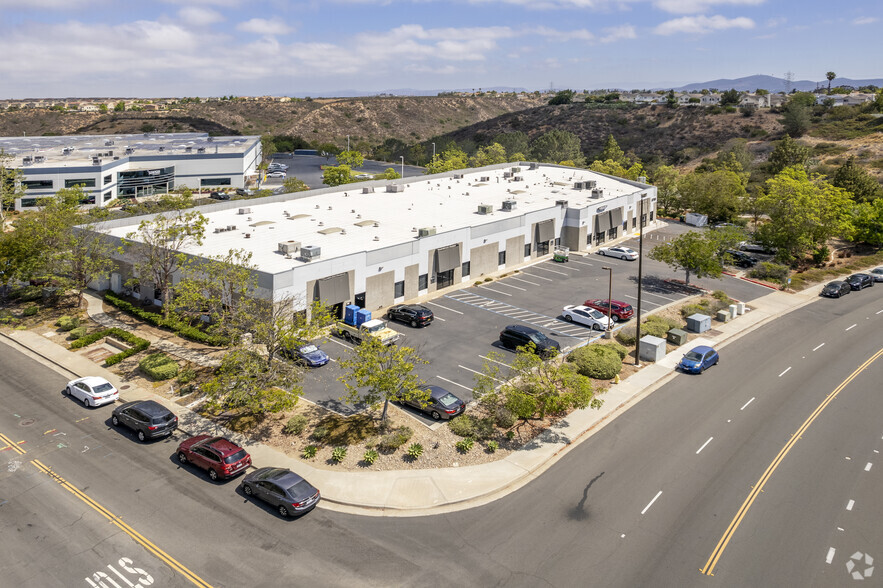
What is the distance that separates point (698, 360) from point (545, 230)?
104 ft

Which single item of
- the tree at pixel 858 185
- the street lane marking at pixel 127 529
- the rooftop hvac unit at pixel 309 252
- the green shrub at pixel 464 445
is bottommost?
the street lane marking at pixel 127 529

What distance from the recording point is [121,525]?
79.0ft

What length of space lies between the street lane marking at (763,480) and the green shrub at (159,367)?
32.7 metres

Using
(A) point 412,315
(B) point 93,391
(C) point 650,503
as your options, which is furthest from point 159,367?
(C) point 650,503

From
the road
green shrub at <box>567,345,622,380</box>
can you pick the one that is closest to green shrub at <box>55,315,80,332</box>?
the road

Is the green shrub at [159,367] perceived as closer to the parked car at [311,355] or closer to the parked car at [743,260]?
the parked car at [311,355]

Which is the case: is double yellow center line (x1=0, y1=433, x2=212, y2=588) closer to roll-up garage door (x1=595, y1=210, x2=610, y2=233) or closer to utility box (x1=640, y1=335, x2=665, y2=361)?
utility box (x1=640, y1=335, x2=665, y2=361)

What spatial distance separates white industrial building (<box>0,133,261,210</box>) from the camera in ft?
292

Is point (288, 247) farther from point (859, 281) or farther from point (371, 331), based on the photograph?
point (859, 281)

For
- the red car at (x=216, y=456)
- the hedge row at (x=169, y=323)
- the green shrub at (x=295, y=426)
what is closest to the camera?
the red car at (x=216, y=456)

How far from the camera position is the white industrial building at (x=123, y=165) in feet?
292

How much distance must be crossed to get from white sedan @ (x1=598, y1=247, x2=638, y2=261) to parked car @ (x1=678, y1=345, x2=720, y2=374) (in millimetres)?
28454

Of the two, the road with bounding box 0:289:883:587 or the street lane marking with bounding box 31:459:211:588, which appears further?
the road with bounding box 0:289:883:587

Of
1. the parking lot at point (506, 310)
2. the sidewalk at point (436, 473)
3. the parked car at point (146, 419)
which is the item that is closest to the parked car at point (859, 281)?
the parking lot at point (506, 310)
